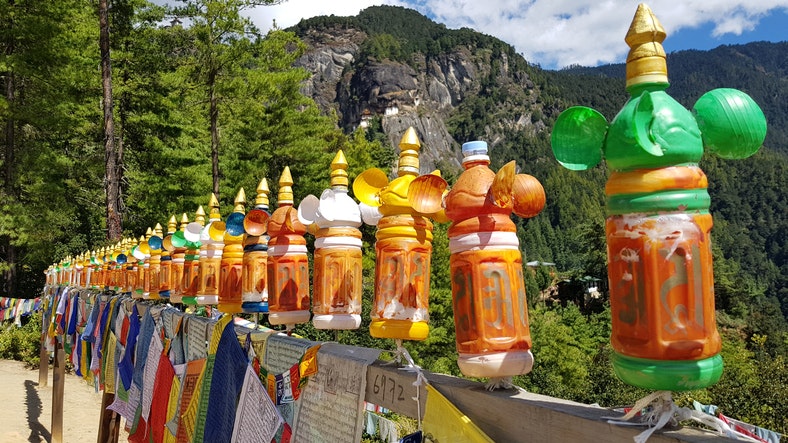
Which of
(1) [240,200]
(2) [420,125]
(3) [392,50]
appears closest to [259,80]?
(1) [240,200]

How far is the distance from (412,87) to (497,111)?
26.8m

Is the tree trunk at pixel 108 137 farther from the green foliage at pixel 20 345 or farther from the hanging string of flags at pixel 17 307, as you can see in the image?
the green foliage at pixel 20 345

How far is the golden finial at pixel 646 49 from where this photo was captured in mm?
1312

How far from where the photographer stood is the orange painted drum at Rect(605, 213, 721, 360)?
120 cm

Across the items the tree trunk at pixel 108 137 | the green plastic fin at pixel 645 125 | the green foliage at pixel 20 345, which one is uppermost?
the tree trunk at pixel 108 137

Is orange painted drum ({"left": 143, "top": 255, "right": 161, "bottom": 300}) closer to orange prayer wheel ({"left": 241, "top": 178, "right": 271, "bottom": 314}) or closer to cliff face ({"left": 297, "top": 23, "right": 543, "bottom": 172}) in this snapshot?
orange prayer wheel ({"left": 241, "top": 178, "right": 271, "bottom": 314})

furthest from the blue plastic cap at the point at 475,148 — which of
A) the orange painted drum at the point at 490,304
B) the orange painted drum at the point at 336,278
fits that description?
the orange painted drum at the point at 336,278

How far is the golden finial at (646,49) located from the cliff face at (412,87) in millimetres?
118748

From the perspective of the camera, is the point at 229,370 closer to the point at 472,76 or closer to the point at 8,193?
the point at 8,193

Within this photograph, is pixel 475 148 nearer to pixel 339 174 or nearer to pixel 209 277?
pixel 339 174

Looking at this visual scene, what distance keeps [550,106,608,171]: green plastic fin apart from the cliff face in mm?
118748

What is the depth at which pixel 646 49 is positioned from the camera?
132 centimetres

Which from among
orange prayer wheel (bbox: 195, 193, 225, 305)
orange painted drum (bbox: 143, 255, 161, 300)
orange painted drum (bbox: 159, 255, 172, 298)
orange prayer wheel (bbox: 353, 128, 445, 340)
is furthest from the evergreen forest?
orange prayer wheel (bbox: 353, 128, 445, 340)

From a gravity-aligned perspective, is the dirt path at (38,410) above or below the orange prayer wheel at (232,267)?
below
